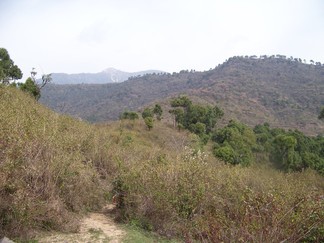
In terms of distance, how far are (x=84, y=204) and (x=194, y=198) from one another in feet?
9.00

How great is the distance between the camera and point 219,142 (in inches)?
1319

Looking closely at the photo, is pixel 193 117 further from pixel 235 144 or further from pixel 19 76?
pixel 19 76

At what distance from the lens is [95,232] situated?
7.44 m

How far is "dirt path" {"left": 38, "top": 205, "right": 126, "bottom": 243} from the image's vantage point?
673 cm

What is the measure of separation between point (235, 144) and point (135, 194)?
24022 mm

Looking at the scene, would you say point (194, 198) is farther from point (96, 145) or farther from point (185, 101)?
point (185, 101)

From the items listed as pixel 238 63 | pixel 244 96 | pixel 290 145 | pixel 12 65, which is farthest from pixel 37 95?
pixel 238 63

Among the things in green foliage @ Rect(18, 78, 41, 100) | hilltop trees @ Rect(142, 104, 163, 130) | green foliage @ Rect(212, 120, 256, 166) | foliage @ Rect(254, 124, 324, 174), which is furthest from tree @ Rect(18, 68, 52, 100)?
foliage @ Rect(254, 124, 324, 174)

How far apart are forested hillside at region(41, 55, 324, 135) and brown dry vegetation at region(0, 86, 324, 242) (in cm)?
3709

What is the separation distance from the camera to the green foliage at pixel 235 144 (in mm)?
27438

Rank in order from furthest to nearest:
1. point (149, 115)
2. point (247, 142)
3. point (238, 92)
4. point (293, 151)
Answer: point (238, 92) < point (149, 115) < point (247, 142) < point (293, 151)

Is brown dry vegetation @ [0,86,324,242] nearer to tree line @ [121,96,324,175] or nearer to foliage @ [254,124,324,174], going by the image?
tree line @ [121,96,324,175]

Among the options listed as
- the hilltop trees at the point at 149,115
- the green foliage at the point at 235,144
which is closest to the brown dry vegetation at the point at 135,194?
the green foliage at the point at 235,144

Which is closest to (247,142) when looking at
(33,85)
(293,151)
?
(293,151)
